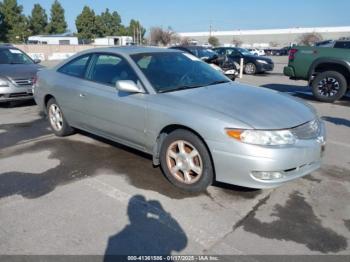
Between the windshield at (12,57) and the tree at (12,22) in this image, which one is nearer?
the windshield at (12,57)

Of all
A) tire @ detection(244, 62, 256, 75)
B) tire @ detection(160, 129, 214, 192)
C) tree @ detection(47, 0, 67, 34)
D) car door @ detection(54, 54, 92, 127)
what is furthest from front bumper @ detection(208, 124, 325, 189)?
tree @ detection(47, 0, 67, 34)

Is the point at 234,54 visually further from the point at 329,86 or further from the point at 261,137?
the point at 261,137

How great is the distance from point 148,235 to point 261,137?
4.54ft

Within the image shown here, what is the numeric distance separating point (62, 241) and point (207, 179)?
1529 millimetres

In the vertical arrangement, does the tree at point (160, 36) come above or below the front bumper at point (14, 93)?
above

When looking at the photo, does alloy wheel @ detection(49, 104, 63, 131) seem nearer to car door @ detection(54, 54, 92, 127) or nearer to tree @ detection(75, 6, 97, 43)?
car door @ detection(54, 54, 92, 127)

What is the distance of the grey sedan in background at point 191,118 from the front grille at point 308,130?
0.04 feet

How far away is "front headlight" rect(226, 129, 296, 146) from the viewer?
3.19 meters

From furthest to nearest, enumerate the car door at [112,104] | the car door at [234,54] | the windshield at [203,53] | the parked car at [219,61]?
the car door at [234,54] < the windshield at [203,53] < the parked car at [219,61] < the car door at [112,104]

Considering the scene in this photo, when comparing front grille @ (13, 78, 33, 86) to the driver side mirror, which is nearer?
the driver side mirror

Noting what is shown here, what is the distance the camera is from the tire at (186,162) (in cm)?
349

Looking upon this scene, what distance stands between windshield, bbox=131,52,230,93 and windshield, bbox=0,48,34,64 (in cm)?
620

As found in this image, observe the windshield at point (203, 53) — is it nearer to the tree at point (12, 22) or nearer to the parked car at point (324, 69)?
the parked car at point (324, 69)

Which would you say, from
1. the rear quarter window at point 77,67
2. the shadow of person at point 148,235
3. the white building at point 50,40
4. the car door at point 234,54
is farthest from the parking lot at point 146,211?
the white building at point 50,40
